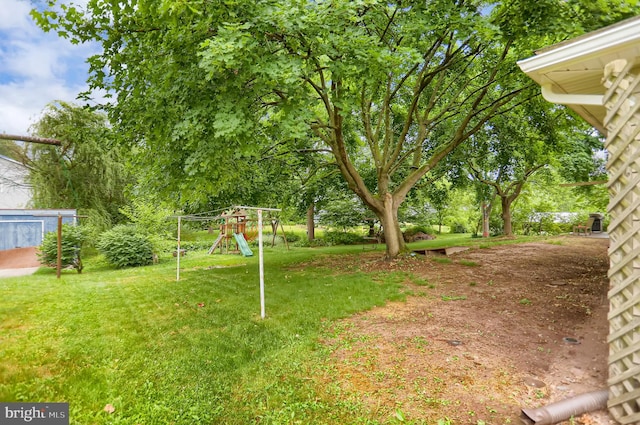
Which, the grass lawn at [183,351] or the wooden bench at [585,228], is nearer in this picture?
the grass lawn at [183,351]

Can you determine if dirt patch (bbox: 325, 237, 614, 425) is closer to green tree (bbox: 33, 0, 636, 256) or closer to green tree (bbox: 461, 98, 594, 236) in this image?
green tree (bbox: 33, 0, 636, 256)

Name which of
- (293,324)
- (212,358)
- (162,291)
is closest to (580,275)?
(293,324)

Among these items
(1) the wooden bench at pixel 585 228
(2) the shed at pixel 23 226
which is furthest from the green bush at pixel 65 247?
(1) the wooden bench at pixel 585 228

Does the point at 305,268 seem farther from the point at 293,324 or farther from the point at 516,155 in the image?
the point at 516,155

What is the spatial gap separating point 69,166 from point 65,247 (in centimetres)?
712

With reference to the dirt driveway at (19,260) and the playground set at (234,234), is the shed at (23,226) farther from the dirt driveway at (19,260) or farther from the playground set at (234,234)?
the playground set at (234,234)

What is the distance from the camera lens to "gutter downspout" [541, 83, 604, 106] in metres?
2.75

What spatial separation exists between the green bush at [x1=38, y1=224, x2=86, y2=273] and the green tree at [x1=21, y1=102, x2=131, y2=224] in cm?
520

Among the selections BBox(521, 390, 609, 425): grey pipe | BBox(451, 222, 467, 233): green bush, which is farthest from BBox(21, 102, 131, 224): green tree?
BBox(451, 222, 467, 233): green bush

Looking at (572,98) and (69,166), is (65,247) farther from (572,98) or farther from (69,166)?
(572,98)

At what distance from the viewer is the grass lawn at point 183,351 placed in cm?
280

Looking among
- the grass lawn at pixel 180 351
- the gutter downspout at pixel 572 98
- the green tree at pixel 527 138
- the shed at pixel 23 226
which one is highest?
the green tree at pixel 527 138

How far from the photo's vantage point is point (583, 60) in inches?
105

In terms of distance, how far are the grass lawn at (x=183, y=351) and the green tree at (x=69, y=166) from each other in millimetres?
9200
